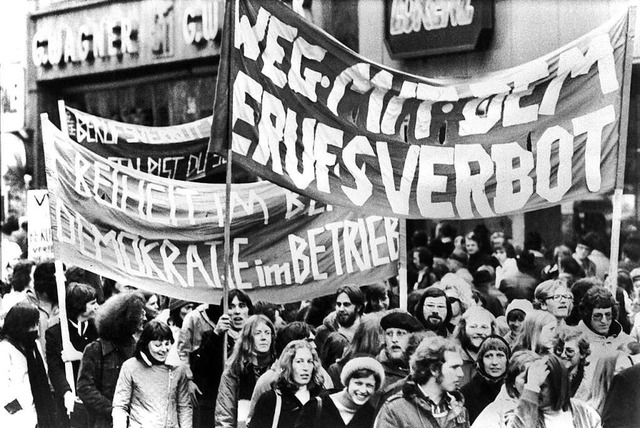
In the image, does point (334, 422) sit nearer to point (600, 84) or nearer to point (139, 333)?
point (139, 333)

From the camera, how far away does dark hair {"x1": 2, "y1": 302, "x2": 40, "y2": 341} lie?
6.67 meters

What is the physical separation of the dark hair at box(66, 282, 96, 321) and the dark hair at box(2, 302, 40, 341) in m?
0.20

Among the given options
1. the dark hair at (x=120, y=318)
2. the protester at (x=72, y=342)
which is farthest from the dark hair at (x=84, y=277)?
the dark hair at (x=120, y=318)

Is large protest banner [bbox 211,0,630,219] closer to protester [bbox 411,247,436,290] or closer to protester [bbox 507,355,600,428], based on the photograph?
protester [bbox 507,355,600,428]

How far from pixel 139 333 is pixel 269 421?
3.40 ft

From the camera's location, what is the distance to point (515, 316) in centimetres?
584

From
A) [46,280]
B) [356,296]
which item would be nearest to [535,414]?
[356,296]

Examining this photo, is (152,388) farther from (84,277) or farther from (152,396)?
(84,277)

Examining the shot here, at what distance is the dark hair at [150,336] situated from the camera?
6.21 metres

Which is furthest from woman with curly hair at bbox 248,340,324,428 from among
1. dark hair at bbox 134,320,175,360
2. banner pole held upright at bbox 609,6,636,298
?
banner pole held upright at bbox 609,6,636,298

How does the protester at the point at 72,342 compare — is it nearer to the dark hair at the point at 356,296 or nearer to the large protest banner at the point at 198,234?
the large protest banner at the point at 198,234

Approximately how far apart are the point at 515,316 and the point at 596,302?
1.61ft

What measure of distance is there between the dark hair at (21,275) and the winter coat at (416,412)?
2685 millimetres

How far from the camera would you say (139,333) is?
6.47m
